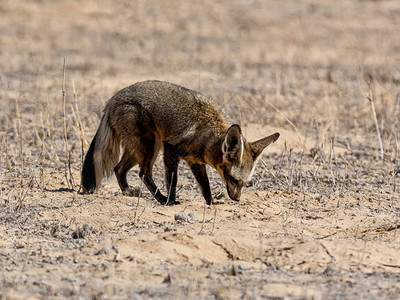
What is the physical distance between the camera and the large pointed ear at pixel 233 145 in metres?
7.13

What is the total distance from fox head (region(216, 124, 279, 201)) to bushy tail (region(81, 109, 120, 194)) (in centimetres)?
125

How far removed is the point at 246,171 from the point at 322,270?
224 cm

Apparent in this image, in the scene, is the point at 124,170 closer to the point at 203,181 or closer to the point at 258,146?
the point at 203,181

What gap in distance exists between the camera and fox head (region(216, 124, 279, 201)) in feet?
23.9

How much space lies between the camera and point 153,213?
22.8 ft

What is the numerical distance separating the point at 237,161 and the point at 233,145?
192 mm

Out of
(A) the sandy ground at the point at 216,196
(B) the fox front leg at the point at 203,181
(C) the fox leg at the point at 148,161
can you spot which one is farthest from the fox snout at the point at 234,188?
(C) the fox leg at the point at 148,161

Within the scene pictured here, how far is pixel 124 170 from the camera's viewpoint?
8078 mm

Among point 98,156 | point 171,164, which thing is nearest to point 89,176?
point 98,156

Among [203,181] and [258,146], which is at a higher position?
[258,146]

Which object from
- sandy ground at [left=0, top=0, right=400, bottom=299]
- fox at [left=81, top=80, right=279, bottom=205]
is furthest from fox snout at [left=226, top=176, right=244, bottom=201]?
sandy ground at [left=0, top=0, right=400, bottom=299]

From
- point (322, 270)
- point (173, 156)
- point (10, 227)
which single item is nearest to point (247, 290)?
point (322, 270)

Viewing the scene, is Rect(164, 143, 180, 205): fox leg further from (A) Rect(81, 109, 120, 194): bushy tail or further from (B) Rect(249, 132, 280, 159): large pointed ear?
(B) Rect(249, 132, 280, 159): large pointed ear

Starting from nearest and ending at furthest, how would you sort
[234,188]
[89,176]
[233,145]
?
1. [233,145]
2. [234,188]
3. [89,176]
